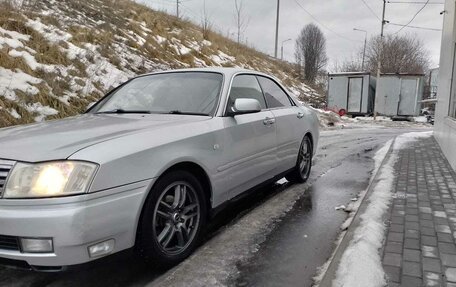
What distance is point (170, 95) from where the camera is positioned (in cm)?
414

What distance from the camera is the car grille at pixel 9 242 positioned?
248 cm

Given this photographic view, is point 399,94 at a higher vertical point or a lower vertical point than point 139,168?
higher

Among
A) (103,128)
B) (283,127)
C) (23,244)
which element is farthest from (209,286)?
(283,127)

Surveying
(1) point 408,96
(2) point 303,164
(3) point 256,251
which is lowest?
(3) point 256,251

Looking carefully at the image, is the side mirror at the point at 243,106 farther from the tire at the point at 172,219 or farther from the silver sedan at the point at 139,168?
the tire at the point at 172,219

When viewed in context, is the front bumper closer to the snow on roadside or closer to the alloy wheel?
the alloy wheel

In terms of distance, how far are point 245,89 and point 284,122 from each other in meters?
0.79

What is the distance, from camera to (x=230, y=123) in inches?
154

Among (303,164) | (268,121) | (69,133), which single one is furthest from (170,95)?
(303,164)

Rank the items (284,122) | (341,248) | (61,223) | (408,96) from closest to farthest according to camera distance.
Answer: (61,223)
(341,248)
(284,122)
(408,96)

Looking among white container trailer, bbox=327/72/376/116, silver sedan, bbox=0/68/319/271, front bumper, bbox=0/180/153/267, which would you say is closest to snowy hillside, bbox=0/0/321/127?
silver sedan, bbox=0/68/319/271

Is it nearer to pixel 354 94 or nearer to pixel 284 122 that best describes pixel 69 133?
pixel 284 122

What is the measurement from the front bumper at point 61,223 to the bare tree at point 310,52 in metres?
39.2

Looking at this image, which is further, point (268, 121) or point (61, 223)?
point (268, 121)
